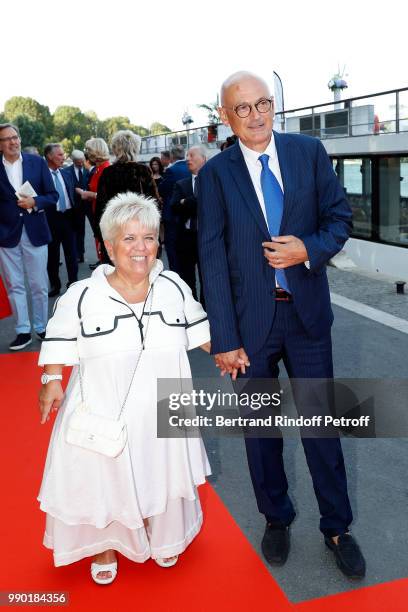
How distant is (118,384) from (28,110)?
478ft

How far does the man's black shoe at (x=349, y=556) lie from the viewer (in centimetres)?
272

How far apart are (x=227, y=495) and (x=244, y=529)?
35 cm

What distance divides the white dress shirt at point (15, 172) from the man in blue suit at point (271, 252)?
402 centimetres

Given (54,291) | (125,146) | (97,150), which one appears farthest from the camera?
(54,291)

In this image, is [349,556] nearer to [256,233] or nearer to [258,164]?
[256,233]

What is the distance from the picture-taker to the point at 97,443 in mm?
2486

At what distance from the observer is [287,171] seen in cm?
258

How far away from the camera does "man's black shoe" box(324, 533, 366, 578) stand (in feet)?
8.93

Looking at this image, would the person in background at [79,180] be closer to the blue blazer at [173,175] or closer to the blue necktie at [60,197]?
the blue necktie at [60,197]

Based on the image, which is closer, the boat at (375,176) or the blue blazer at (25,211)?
the blue blazer at (25,211)

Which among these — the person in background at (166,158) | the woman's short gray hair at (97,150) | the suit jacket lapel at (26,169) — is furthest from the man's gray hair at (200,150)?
the person in background at (166,158)

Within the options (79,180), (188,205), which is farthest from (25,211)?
(79,180)

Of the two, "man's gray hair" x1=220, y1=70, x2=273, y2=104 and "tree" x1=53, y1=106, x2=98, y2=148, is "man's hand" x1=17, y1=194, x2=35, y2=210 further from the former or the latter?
"tree" x1=53, y1=106, x2=98, y2=148

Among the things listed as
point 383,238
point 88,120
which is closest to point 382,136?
point 383,238
